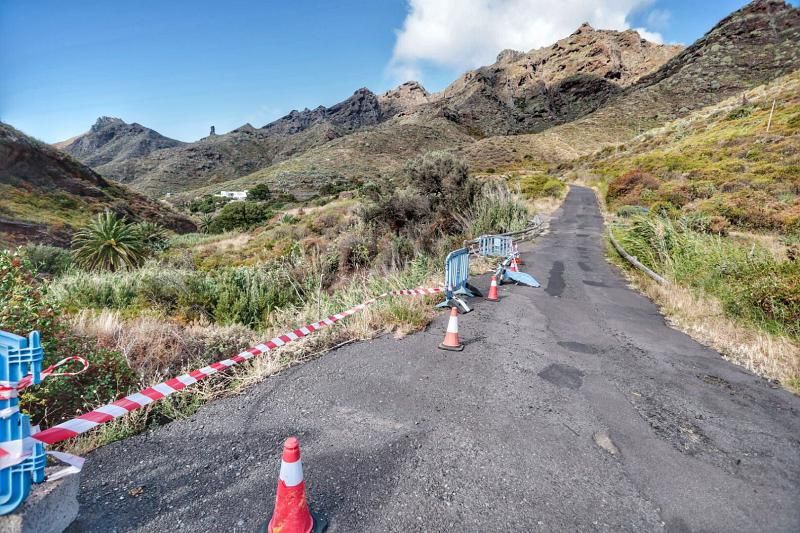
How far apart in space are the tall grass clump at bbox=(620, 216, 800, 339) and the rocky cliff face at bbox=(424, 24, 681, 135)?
121 m

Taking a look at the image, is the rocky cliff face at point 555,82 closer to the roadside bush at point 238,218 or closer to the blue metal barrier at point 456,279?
the roadside bush at point 238,218

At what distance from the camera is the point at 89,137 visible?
7844 inches

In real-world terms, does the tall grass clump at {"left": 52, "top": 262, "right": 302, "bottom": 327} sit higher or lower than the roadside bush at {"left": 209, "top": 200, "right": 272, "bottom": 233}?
lower

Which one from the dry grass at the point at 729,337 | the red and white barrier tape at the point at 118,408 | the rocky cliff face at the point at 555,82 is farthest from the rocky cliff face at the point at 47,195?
the rocky cliff face at the point at 555,82

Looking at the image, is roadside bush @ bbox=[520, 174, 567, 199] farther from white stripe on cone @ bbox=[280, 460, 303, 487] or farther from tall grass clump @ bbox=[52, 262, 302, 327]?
white stripe on cone @ bbox=[280, 460, 303, 487]

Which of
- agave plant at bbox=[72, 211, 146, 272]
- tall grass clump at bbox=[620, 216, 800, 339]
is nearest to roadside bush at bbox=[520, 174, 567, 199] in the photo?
tall grass clump at bbox=[620, 216, 800, 339]

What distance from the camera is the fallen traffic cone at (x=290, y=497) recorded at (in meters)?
2.06

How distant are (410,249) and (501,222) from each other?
546 centimetres

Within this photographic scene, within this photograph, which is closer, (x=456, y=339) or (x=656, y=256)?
(x=456, y=339)

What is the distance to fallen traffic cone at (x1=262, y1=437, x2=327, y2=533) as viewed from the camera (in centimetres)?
206

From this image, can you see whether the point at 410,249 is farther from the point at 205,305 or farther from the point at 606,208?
the point at 606,208

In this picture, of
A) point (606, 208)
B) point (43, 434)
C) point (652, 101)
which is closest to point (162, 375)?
point (43, 434)

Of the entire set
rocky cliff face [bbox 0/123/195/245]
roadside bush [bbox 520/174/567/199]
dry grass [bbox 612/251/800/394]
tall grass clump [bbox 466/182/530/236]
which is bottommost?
dry grass [bbox 612/251/800/394]

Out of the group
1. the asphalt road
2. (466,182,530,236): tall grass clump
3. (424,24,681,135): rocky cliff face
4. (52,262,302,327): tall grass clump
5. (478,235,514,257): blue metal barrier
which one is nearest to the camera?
the asphalt road
